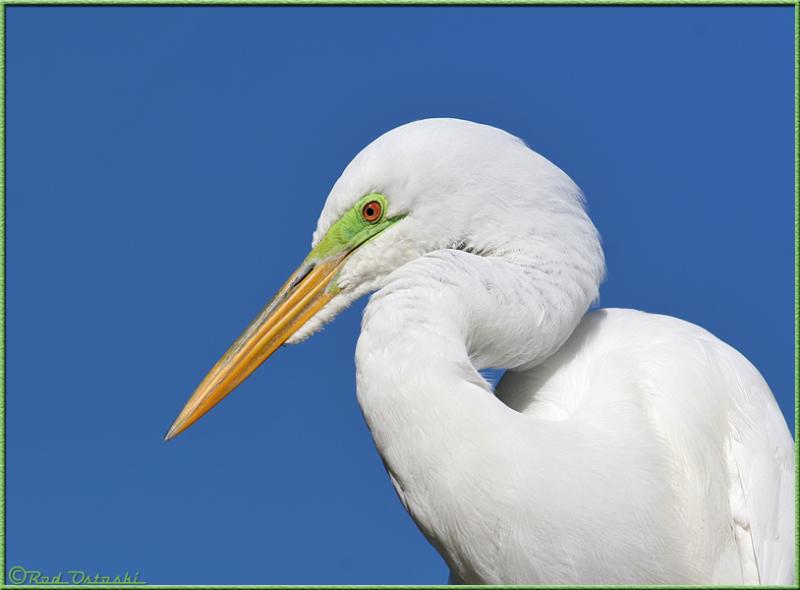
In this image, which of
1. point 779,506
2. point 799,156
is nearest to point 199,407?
point 779,506

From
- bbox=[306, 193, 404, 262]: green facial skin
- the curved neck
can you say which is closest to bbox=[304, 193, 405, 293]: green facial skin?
bbox=[306, 193, 404, 262]: green facial skin

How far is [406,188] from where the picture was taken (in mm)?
2510

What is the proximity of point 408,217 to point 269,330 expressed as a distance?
19.9 inches

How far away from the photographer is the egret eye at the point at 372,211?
2561mm

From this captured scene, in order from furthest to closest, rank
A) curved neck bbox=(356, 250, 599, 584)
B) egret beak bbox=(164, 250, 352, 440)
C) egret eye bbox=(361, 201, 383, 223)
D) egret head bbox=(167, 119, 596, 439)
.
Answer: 1. egret beak bbox=(164, 250, 352, 440)
2. egret eye bbox=(361, 201, 383, 223)
3. egret head bbox=(167, 119, 596, 439)
4. curved neck bbox=(356, 250, 599, 584)

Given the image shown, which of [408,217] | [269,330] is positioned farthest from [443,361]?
[269,330]

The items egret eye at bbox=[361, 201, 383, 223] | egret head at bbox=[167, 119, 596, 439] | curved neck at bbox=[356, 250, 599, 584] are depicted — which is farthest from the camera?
egret eye at bbox=[361, 201, 383, 223]

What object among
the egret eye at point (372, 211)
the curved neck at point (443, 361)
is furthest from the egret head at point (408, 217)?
the curved neck at point (443, 361)

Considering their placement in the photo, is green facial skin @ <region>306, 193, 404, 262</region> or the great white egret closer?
the great white egret

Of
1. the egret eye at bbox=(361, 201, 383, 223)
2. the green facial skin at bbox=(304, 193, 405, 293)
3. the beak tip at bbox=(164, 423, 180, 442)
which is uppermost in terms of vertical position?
the egret eye at bbox=(361, 201, 383, 223)

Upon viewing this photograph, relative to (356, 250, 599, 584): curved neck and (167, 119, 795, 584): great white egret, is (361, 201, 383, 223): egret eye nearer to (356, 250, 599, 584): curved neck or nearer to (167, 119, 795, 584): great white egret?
(167, 119, 795, 584): great white egret

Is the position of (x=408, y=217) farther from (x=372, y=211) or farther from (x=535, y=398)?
(x=535, y=398)

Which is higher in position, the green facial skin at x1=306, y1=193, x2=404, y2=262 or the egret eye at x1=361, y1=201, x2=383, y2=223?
the egret eye at x1=361, y1=201, x2=383, y2=223

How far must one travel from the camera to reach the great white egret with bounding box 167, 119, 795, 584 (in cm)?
216
